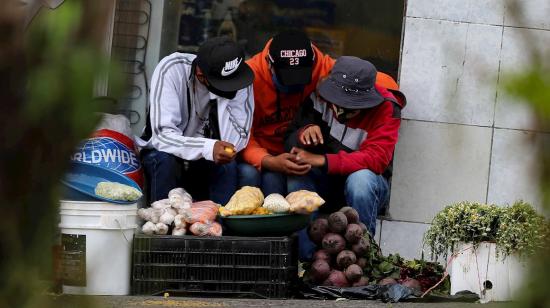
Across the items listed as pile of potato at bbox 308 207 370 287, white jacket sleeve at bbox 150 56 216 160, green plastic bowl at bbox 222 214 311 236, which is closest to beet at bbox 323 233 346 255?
pile of potato at bbox 308 207 370 287

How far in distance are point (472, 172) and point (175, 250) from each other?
2.60 m

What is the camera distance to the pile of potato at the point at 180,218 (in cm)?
535

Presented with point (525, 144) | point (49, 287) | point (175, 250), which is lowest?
point (175, 250)

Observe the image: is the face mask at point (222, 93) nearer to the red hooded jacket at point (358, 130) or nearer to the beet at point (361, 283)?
the red hooded jacket at point (358, 130)

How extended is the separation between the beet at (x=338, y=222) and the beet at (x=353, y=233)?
3 centimetres

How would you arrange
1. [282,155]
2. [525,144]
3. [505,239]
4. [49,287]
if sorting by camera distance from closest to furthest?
[525,144] → [49,287] → [505,239] → [282,155]

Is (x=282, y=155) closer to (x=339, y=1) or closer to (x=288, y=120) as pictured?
(x=288, y=120)

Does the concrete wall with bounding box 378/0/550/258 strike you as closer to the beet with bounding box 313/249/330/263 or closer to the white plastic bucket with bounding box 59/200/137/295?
the beet with bounding box 313/249/330/263

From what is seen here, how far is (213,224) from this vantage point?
538 cm

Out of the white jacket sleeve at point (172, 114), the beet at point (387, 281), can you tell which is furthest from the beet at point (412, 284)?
the white jacket sleeve at point (172, 114)

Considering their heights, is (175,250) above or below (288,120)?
below

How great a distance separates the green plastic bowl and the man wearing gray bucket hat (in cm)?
62

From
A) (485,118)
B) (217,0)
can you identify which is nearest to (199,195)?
(217,0)

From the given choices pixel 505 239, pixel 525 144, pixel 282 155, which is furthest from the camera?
pixel 282 155
